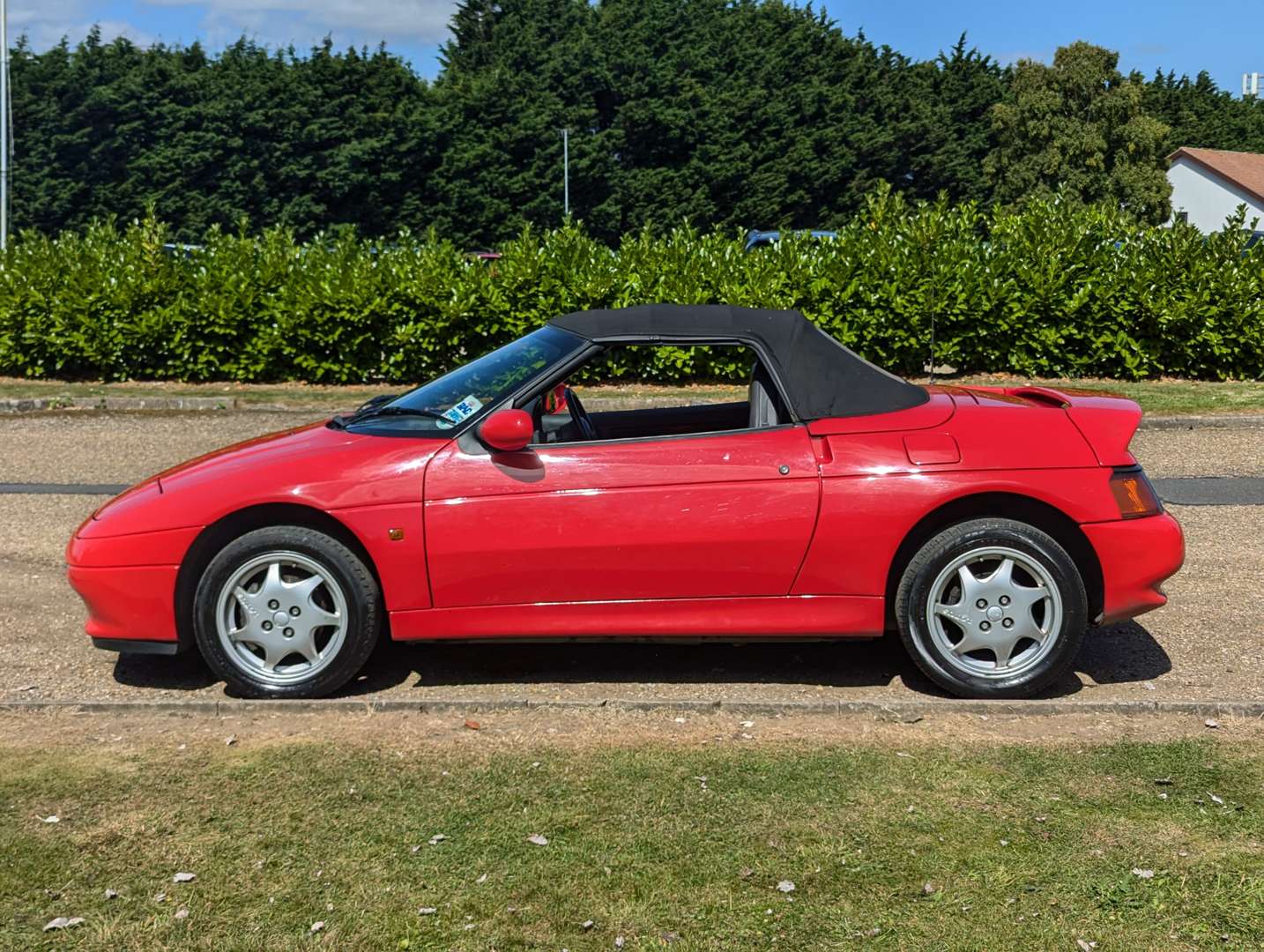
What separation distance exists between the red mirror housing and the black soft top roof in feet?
1.80

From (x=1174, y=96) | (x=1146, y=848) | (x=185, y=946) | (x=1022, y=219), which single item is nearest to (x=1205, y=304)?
(x=1022, y=219)

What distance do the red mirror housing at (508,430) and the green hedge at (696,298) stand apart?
9.63 metres

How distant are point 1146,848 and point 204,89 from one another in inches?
2600

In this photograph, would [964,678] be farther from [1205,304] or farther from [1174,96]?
[1174,96]

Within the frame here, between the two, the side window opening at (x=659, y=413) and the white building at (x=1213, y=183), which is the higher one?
the white building at (x=1213, y=183)

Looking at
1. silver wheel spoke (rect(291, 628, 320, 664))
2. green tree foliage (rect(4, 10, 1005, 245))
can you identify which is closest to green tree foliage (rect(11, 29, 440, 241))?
green tree foliage (rect(4, 10, 1005, 245))

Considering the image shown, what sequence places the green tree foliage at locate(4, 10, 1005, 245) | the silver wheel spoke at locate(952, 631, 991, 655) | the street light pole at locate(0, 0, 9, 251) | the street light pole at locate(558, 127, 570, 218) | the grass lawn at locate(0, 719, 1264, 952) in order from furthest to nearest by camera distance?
the street light pole at locate(558, 127, 570, 218) < the green tree foliage at locate(4, 10, 1005, 245) < the street light pole at locate(0, 0, 9, 251) < the silver wheel spoke at locate(952, 631, 991, 655) < the grass lawn at locate(0, 719, 1264, 952)

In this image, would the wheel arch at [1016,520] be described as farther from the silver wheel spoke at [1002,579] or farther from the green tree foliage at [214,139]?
the green tree foliage at [214,139]

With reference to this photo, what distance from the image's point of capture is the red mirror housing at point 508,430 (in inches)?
200

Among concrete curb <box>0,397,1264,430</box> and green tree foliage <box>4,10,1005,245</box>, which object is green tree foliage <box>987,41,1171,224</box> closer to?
green tree foliage <box>4,10,1005,245</box>

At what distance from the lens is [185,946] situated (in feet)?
11.1

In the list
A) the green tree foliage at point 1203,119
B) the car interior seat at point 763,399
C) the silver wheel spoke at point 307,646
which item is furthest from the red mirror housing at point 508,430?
the green tree foliage at point 1203,119

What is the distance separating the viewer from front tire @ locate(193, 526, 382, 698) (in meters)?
5.16

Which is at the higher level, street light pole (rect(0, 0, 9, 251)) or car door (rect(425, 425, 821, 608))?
street light pole (rect(0, 0, 9, 251))
